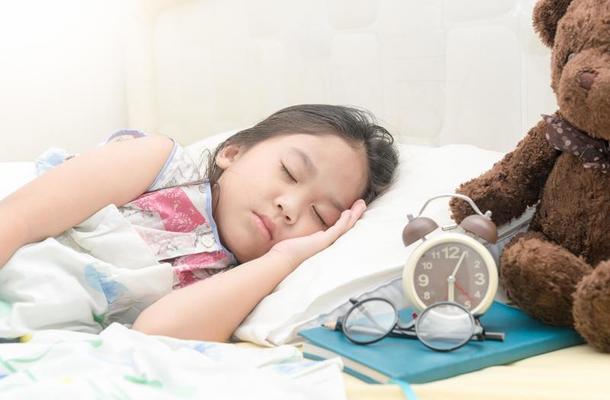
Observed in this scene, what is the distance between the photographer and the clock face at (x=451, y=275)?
0.94 m

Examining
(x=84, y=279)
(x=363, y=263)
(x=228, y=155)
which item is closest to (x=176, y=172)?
(x=228, y=155)

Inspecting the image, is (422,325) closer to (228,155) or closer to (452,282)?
(452,282)

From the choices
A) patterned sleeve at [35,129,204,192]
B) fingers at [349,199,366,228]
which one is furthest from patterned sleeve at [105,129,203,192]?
fingers at [349,199,366,228]

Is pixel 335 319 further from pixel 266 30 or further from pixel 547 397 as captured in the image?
pixel 266 30

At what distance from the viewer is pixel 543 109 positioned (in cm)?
139

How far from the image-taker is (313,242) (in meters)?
1.28

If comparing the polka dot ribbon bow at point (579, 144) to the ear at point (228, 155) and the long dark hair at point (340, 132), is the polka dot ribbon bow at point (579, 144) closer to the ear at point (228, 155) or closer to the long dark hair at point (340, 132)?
the long dark hair at point (340, 132)

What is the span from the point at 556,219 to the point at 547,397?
12.6 inches

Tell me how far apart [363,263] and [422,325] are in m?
0.22

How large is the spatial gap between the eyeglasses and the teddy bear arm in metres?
0.22

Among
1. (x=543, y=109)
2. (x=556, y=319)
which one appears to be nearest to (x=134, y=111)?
(x=543, y=109)

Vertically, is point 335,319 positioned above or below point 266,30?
below

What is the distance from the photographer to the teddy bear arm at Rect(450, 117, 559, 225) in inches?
42.8

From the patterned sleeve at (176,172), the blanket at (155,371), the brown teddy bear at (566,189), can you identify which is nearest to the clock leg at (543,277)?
the brown teddy bear at (566,189)
